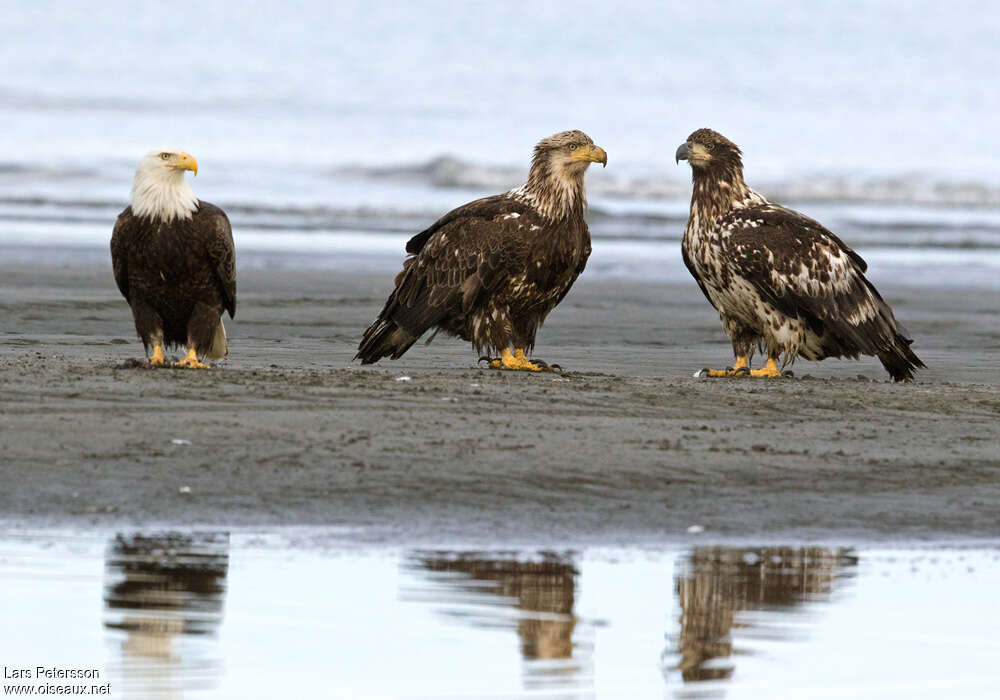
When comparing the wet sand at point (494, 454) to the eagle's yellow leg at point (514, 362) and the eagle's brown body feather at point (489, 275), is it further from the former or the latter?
the eagle's brown body feather at point (489, 275)

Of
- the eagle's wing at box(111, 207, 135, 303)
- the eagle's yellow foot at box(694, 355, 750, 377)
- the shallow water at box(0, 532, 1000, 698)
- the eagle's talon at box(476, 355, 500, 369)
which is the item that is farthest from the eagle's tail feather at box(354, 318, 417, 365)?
the shallow water at box(0, 532, 1000, 698)

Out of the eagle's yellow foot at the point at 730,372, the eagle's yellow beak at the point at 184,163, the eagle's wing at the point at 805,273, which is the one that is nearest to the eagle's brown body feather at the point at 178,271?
the eagle's yellow beak at the point at 184,163

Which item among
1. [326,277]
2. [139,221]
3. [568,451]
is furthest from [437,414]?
[326,277]

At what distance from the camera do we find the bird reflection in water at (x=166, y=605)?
4305 millimetres

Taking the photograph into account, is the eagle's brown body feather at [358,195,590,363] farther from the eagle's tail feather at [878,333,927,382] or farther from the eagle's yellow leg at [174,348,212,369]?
the eagle's tail feather at [878,333,927,382]

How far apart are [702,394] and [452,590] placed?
10.2ft

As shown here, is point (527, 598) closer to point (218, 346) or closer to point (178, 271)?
point (178, 271)

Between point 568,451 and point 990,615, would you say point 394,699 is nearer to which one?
point 990,615

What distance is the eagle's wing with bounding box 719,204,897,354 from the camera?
8.91m

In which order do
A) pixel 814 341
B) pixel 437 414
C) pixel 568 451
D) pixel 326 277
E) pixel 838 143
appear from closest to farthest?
pixel 568 451
pixel 437 414
pixel 814 341
pixel 326 277
pixel 838 143

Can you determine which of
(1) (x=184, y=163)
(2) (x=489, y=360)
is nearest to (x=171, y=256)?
(1) (x=184, y=163)

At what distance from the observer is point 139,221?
26.9ft

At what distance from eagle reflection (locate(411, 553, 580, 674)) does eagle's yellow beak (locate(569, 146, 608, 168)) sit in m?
3.92

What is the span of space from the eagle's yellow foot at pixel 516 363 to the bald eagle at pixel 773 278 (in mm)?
906
